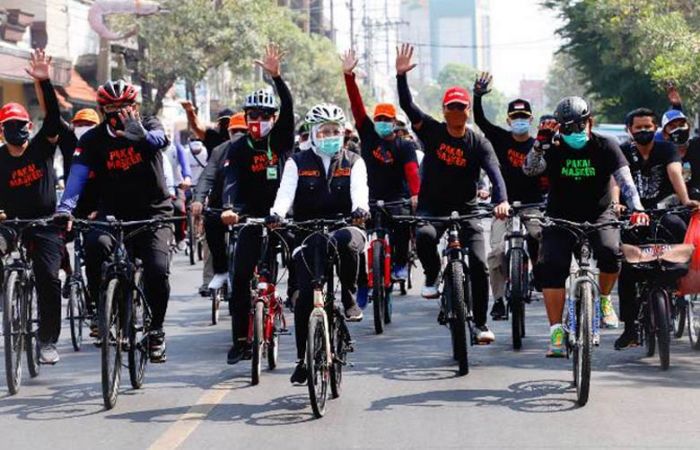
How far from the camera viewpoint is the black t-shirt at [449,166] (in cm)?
1174

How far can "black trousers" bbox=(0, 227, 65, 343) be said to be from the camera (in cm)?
1122

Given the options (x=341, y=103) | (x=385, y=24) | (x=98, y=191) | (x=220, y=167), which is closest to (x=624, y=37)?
(x=220, y=167)

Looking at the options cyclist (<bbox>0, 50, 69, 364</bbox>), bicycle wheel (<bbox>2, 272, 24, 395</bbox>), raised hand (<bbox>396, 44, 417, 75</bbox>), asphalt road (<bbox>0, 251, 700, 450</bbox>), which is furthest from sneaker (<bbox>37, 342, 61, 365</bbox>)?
raised hand (<bbox>396, 44, 417, 75</bbox>)

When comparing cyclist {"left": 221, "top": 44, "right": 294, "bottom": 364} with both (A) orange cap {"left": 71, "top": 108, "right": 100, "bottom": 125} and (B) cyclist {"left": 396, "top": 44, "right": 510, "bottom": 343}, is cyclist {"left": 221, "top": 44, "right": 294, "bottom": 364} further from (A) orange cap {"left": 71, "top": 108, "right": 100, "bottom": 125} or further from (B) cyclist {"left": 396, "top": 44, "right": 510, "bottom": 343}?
(A) orange cap {"left": 71, "top": 108, "right": 100, "bottom": 125}

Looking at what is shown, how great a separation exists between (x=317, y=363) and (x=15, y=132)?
360 centimetres

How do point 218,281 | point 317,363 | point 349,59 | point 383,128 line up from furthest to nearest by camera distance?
point 383,128
point 218,281
point 349,59
point 317,363

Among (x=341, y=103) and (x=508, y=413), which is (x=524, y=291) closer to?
(x=508, y=413)

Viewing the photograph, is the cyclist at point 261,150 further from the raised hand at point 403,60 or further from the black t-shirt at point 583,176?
the black t-shirt at point 583,176

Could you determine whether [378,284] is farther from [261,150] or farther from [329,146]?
[329,146]

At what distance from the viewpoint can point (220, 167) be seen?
1362 cm

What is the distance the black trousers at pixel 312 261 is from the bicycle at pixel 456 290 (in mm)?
740

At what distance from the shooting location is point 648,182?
39.4ft

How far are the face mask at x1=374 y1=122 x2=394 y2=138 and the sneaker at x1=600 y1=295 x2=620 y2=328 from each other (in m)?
4.88

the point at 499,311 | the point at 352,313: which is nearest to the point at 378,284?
the point at 499,311
